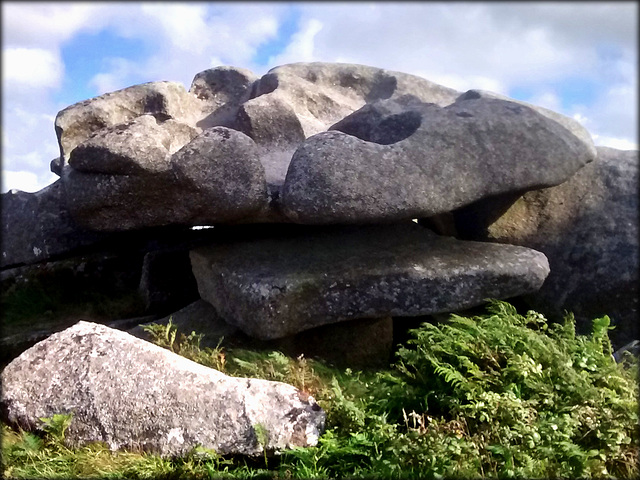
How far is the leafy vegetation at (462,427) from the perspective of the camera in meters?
3.80

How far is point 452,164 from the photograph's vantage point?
5.65 m

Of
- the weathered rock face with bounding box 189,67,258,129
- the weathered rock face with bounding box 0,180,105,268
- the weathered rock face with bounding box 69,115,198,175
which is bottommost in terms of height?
the weathered rock face with bounding box 0,180,105,268

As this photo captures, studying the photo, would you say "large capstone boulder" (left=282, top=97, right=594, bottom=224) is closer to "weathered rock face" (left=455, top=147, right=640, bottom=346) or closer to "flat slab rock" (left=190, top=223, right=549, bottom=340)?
"flat slab rock" (left=190, top=223, right=549, bottom=340)

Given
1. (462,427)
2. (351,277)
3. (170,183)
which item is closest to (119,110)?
(170,183)

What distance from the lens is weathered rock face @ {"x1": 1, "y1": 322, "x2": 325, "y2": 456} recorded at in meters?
4.09

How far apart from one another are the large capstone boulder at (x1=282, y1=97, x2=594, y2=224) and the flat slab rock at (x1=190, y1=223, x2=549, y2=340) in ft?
1.52

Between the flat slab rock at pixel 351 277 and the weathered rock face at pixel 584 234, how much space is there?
707mm

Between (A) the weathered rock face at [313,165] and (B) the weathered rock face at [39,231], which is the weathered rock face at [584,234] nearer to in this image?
(A) the weathered rock face at [313,165]

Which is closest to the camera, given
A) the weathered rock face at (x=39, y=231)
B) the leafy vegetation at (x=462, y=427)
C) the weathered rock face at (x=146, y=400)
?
the leafy vegetation at (x=462, y=427)

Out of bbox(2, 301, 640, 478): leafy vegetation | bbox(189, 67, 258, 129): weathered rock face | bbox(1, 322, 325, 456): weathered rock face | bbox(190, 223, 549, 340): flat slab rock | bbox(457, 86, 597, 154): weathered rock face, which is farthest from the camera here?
bbox(189, 67, 258, 129): weathered rock face

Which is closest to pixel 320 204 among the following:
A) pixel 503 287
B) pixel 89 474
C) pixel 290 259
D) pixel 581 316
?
pixel 290 259

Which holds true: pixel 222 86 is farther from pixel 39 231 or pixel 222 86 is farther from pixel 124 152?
pixel 124 152

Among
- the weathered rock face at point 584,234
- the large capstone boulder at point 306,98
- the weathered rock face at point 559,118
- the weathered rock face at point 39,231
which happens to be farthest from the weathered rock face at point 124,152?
the weathered rock face at point 559,118

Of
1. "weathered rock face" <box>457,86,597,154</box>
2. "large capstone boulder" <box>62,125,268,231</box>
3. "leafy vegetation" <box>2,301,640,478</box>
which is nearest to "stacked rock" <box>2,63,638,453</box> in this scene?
"large capstone boulder" <box>62,125,268,231</box>
